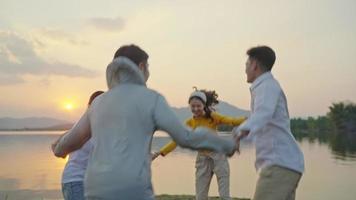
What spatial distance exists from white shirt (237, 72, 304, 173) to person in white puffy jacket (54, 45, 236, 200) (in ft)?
4.08

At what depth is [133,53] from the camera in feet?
11.1

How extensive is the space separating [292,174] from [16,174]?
18.2 meters

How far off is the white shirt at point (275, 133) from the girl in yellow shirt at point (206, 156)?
3.45m

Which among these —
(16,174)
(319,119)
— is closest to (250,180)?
(16,174)

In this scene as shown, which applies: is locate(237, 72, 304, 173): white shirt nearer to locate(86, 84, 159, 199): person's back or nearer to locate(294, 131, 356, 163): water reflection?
locate(86, 84, 159, 199): person's back

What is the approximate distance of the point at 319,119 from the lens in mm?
125688

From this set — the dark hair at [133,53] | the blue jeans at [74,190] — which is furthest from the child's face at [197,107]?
the dark hair at [133,53]

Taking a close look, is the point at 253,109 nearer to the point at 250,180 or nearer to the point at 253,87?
the point at 253,87

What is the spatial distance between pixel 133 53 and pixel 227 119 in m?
4.47

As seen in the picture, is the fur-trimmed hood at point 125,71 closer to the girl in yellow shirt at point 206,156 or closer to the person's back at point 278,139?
the person's back at point 278,139

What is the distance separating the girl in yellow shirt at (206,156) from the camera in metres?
8.23

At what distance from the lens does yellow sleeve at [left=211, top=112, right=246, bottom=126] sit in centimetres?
731

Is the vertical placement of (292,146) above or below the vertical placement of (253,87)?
below

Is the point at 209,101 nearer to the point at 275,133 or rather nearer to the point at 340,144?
the point at 275,133
